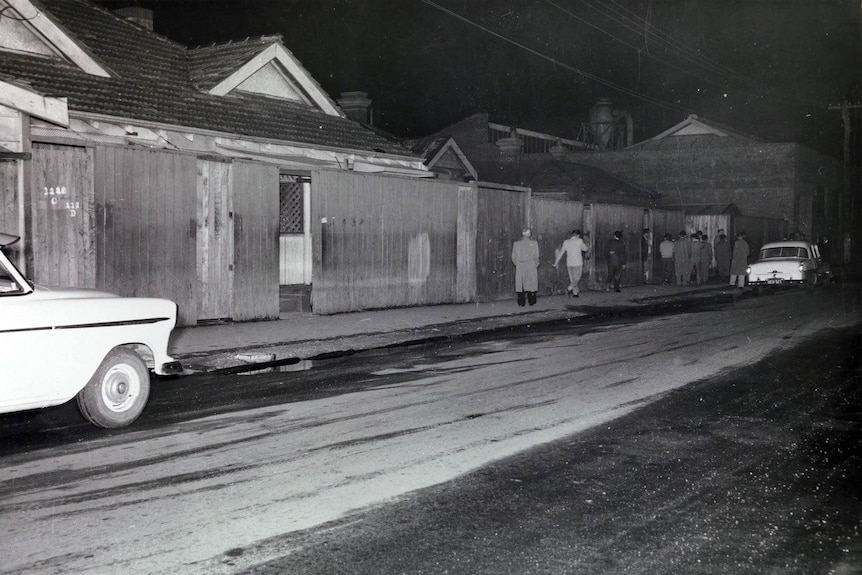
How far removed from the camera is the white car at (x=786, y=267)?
933 inches

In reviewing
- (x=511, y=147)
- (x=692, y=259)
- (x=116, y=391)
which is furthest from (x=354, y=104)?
(x=116, y=391)

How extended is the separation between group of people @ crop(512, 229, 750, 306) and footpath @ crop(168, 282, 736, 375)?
80 cm

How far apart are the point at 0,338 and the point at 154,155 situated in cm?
761

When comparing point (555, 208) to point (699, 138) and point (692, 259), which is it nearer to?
point (692, 259)

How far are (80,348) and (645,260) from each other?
24.4 m

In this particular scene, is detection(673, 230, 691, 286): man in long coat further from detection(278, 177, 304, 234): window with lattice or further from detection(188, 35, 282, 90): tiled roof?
detection(188, 35, 282, 90): tiled roof

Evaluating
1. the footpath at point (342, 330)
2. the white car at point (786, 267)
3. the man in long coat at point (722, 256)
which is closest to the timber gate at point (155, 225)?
the footpath at point (342, 330)

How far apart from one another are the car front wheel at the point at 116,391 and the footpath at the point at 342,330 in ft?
8.67

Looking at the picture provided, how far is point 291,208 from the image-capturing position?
20766mm

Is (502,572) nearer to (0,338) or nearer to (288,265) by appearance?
(0,338)

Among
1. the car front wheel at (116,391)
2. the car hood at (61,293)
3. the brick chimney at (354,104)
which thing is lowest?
the car front wheel at (116,391)

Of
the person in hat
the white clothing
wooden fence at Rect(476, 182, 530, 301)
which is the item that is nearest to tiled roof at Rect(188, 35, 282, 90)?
wooden fence at Rect(476, 182, 530, 301)

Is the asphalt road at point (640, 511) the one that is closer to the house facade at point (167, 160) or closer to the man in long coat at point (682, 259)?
the house facade at point (167, 160)

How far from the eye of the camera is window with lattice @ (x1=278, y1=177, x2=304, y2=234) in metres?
20.5
